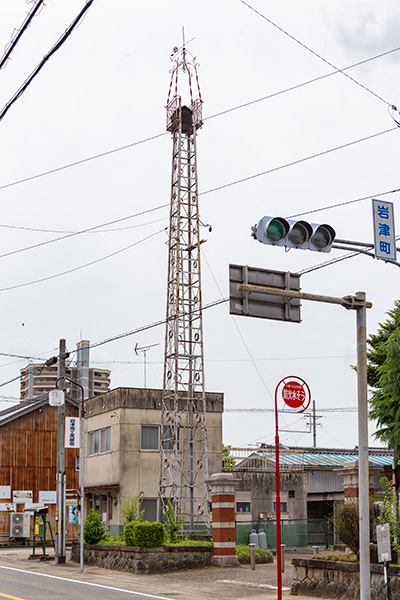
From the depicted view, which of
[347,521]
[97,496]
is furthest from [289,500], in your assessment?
[347,521]

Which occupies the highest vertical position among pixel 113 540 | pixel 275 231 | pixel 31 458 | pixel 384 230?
pixel 384 230

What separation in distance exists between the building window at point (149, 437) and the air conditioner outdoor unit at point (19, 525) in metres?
10.4

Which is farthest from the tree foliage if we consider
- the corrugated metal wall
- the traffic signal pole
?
the corrugated metal wall

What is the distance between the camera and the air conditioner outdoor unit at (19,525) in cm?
4388

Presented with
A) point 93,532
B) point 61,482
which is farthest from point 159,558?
point 61,482

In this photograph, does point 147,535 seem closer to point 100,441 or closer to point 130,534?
point 130,534

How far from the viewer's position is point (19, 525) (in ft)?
145

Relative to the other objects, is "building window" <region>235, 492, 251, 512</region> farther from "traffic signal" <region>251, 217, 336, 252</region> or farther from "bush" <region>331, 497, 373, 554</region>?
"traffic signal" <region>251, 217, 336, 252</region>

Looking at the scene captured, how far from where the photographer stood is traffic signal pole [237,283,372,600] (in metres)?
13.2

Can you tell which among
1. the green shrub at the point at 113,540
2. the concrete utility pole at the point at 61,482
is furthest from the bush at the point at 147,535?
the concrete utility pole at the point at 61,482

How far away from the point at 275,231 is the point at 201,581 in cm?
1331

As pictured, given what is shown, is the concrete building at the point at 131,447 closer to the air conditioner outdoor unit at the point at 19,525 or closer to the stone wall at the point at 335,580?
the air conditioner outdoor unit at the point at 19,525

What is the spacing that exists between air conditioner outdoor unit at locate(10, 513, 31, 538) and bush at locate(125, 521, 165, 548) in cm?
2118

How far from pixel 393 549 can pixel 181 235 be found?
21.0 metres
